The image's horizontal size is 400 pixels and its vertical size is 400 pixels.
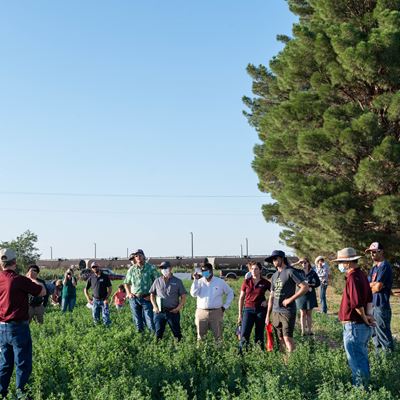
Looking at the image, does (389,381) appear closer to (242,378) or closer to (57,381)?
(242,378)

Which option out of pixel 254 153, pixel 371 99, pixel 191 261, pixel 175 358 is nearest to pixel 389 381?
pixel 175 358

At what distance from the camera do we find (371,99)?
2531 centimetres

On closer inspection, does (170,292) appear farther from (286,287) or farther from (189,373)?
(189,373)

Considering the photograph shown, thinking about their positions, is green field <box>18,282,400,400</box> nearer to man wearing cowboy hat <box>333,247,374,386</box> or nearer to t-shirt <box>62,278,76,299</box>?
man wearing cowboy hat <box>333,247,374,386</box>

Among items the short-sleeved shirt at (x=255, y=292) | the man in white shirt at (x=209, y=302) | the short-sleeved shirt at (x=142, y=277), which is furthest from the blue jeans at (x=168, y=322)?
the short-sleeved shirt at (x=255, y=292)

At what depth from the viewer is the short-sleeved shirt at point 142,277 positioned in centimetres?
1189

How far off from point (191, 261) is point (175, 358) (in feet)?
228

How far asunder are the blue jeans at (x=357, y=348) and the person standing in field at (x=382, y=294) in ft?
7.84

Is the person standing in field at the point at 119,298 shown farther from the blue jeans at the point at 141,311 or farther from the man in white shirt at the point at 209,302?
the man in white shirt at the point at 209,302

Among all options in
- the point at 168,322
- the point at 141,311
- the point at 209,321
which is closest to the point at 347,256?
the point at 209,321

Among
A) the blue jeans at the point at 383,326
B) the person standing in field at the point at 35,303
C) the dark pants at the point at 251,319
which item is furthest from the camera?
the person standing in field at the point at 35,303

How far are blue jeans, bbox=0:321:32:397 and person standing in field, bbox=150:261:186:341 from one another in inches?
147

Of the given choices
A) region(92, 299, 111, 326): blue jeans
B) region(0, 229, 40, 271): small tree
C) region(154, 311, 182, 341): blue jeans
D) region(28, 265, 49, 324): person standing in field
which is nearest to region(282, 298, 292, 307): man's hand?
region(154, 311, 182, 341): blue jeans

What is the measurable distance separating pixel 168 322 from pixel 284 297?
261 cm
